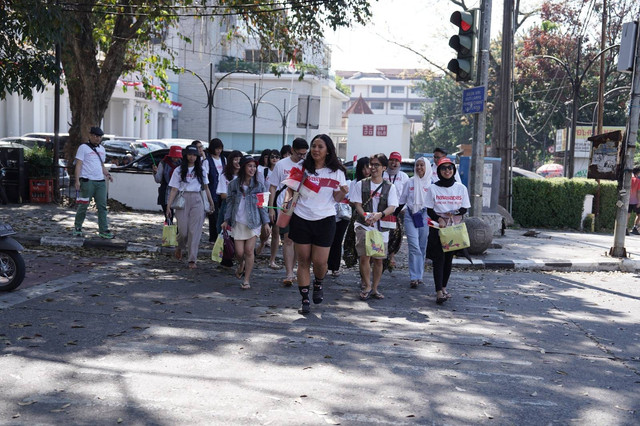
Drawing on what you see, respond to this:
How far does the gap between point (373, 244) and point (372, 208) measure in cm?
55

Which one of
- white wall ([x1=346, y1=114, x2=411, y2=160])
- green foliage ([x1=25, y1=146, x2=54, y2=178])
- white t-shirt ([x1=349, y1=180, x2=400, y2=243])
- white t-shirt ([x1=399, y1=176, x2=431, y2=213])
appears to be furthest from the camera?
white wall ([x1=346, y1=114, x2=411, y2=160])

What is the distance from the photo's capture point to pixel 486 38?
12742 millimetres

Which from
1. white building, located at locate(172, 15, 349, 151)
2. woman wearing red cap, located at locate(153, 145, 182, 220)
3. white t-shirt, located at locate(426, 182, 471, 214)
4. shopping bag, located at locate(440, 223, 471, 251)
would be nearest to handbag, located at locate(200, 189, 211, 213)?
woman wearing red cap, located at locate(153, 145, 182, 220)

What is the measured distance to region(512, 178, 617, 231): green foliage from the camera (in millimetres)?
21266

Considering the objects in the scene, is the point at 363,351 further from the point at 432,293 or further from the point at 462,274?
the point at 462,274

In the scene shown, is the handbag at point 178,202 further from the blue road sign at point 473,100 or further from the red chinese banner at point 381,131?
the red chinese banner at point 381,131

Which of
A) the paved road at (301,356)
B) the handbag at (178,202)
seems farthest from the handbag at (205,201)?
the paved road at (301,356)

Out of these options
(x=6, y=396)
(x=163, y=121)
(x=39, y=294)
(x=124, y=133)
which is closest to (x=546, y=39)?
(x=124, y=133)

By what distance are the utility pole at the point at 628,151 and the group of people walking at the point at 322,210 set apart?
398 cm

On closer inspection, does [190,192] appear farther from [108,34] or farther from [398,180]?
[108,34]

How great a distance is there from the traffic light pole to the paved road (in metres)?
3.82

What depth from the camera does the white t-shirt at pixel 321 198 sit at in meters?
7.82

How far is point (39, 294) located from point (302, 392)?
14.1ft

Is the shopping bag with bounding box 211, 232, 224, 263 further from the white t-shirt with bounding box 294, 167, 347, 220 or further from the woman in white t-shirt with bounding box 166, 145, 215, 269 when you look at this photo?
the white t-shirt with bounding box 294, 167, 347, 220
